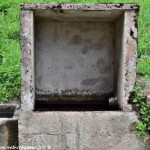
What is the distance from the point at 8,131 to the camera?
3707 mm

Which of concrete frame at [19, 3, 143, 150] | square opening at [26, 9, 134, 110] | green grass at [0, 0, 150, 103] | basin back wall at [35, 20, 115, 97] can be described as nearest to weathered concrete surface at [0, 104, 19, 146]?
concrete frame at [19, 3, 143, 150]

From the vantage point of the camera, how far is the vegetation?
376 centimetres

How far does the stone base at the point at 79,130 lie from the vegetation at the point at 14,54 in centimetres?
13

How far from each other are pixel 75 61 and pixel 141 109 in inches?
42.4

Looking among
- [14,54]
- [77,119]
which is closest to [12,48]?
[14,54]

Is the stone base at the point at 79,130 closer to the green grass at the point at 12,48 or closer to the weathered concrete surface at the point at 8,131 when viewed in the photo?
the weathered concrete surface at the point at 8,131

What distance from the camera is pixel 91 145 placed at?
3678 millimetres

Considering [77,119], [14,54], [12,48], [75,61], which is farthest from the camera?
[12,48]

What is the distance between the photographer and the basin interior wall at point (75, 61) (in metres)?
4.45

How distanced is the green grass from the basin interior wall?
291 mm

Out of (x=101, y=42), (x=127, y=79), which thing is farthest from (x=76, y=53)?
(x=127, y=79)

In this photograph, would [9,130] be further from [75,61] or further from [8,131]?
[75,61]

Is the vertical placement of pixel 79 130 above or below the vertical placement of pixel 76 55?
below

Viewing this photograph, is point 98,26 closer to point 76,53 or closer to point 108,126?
point 76,53
